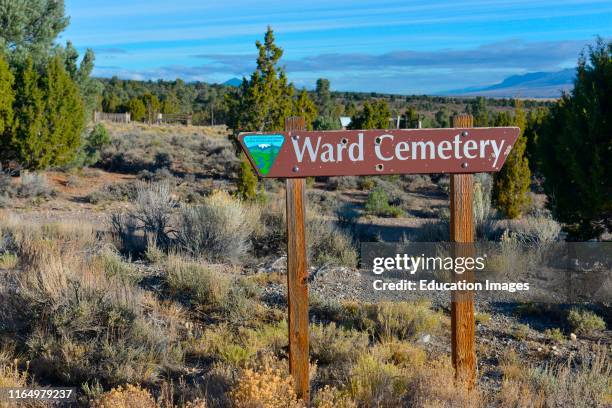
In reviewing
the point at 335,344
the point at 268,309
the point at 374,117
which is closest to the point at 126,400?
the point at 335,344

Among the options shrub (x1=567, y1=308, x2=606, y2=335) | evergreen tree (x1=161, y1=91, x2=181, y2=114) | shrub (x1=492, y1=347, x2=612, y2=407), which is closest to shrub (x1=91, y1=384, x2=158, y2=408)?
shrub (x1=492, y1=347, x2=612, y2=407)

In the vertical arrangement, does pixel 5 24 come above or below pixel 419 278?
above

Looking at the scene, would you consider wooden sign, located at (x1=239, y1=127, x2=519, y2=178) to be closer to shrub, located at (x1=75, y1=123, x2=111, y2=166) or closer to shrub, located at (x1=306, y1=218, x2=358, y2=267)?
shrub, located at (x1=306, y1=218, x2=358, y2=267)

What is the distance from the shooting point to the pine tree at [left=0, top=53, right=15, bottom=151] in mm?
18797

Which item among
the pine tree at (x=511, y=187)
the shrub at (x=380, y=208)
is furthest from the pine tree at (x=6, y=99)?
the pine tree at (x=511, y=187)

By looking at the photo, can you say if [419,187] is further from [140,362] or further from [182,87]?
[182,87]

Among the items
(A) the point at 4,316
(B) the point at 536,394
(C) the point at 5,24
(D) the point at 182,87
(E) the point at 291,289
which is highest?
(D) the point at 182,87

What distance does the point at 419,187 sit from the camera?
82.9 ft

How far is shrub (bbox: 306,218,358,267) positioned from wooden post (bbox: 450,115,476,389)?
4.38 metres

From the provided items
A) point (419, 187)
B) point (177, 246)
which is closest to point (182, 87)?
point (419, 187)

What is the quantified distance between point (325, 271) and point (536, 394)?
4.27 metres

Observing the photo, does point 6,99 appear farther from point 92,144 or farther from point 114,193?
point 92,144

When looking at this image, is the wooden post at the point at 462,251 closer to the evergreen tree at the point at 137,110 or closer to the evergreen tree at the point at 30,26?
the evergreen tree at the point at 30,26

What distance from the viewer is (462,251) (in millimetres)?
4926
